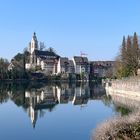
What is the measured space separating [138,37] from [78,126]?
54.7 m

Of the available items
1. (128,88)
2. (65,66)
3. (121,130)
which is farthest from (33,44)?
(121,130)

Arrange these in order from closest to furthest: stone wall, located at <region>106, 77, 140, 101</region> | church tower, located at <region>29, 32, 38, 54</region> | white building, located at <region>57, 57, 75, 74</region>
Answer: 1. stone wall, located at <region>106, 77, 140, 101</region>
2. white building, located at <region>57, 57, 75, 74</region>
3. church tower, located at <region>29, 32, 38, 54</region>

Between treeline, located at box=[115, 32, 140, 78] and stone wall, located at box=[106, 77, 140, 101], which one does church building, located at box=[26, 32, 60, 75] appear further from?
stone wall, located at box=[106, 77, 140, 101]

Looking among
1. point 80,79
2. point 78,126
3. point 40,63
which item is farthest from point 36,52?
point 78,126

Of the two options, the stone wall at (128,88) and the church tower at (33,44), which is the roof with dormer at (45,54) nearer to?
the church tower at (33,44)

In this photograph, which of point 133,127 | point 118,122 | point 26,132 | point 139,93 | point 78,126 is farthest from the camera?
point 139,93

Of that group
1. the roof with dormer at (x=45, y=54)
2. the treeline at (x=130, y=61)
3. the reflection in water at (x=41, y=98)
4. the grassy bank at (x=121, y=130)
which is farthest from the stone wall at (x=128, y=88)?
the roof with dormer at (x=45, y=54)

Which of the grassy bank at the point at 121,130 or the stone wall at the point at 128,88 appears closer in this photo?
the grassy bank at the point at 121,130

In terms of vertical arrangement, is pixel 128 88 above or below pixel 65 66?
below

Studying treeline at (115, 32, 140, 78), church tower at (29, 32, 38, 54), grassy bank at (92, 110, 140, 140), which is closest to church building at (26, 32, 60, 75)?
church tower at (29, 32, 38, 54)

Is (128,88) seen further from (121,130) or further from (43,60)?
(43,60)

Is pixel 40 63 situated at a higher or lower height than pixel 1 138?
higher

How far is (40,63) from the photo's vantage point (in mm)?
173625

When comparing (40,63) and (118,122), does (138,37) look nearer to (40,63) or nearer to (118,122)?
(118,122)
